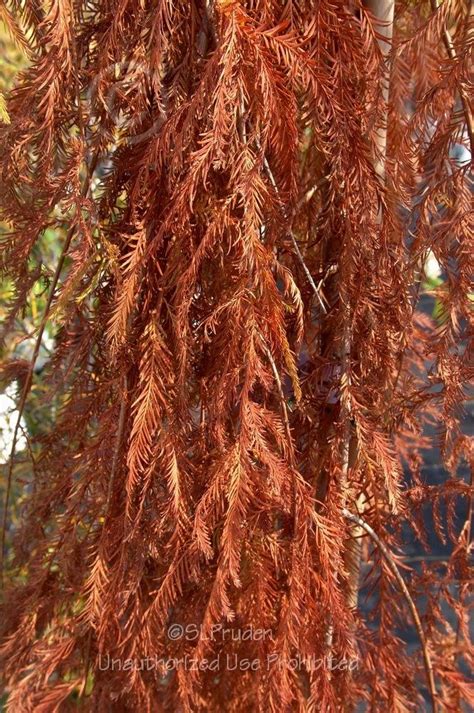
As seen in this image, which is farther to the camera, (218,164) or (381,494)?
(381,494)

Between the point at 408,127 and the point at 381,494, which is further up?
the point at 408,127

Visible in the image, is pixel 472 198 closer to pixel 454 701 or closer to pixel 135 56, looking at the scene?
pixel 135 56

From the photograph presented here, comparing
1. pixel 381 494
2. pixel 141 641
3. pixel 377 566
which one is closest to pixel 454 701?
pixel 377 566

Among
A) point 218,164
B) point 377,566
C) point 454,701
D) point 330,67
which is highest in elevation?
point 330,67

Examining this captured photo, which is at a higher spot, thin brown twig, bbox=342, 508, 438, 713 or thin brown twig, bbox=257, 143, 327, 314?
thin brown twig, bbox=257, 143, 327, 314

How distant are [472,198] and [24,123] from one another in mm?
455

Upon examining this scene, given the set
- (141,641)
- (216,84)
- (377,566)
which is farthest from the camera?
(377,566)

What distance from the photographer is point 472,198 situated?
749mm

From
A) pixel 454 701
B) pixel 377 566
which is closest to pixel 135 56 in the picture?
pixel 377 566

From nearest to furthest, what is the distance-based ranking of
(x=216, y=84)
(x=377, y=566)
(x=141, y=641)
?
1. (x=216, y=84)
2. (x=141, y=641)
3. (x=377, y=566)

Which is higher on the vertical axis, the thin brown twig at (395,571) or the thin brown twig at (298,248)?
the thin brown twig at (298,248)

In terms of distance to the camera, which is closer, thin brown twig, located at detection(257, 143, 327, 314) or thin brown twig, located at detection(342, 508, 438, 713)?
thin brown twig, located at detection(257, 143, 327, 314)

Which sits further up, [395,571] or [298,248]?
[298,248]

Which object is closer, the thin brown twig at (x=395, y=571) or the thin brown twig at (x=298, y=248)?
the thin brown twig at (x=298, y=248)
